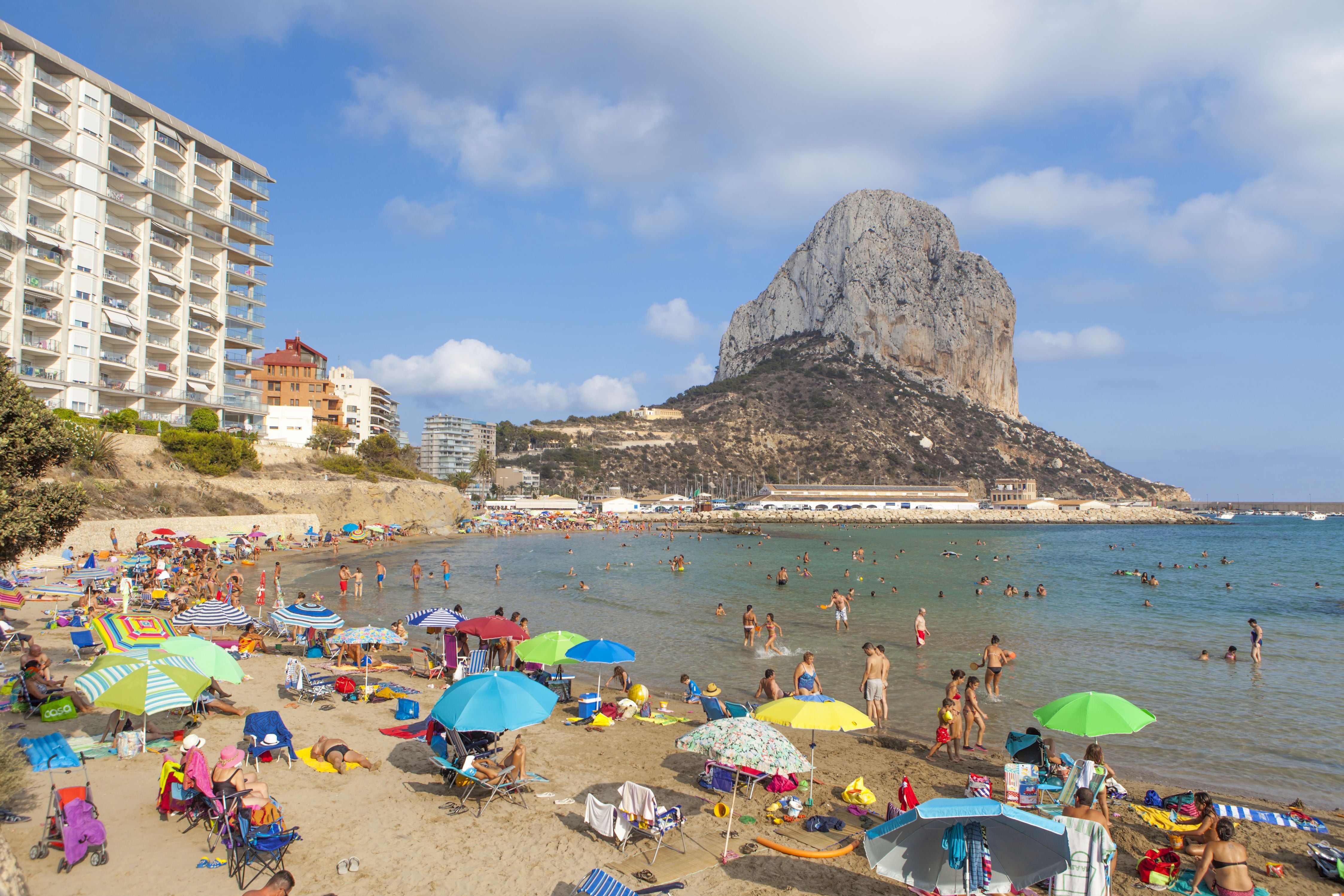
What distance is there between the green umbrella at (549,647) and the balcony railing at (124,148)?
42064 millimetres

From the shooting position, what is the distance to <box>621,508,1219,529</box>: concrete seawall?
95125 millimetres

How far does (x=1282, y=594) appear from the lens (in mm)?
33094

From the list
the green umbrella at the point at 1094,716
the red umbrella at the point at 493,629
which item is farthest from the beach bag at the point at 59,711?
the green umbrella at the point at 1094,716

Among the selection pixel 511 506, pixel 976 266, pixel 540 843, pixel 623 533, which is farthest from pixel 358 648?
pixel 976 266

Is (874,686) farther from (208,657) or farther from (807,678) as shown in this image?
(208,657)

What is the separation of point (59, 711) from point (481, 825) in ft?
22.1

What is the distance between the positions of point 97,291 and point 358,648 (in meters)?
34.7

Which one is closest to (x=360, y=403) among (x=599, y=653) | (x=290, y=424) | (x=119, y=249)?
(x=290, y=424)

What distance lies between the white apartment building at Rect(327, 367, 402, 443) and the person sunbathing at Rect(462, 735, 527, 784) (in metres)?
82.2

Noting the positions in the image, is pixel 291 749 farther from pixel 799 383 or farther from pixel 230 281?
pixel 799 383

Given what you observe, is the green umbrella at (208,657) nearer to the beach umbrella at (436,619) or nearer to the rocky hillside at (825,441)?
the beach umbrella at (436,619)

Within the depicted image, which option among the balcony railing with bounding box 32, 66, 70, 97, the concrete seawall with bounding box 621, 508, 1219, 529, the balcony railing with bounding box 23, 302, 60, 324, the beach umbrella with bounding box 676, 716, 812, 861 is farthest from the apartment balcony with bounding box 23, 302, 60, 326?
the concrete seawall with bounding box 621, 508, 1219, 529

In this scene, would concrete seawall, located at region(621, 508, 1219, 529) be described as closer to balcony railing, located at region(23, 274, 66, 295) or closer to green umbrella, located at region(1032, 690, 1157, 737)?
balcony railing, located at region(23, 274, 66, 295)

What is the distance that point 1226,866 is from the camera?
20.8 ft
